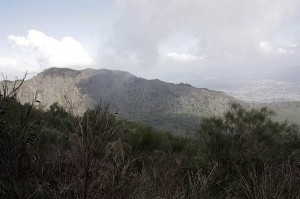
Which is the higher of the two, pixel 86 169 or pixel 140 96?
pixel 140 96

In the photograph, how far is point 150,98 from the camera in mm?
182500

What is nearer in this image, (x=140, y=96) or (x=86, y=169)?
(x=86, y=169)

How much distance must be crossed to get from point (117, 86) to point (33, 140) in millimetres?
188884

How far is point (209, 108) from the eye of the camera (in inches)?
6629

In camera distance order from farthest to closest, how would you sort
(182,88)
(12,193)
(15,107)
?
(182,88) → (15,107) → (12,193)

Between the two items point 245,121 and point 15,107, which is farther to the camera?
point 245,121

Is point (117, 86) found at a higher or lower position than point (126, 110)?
higher

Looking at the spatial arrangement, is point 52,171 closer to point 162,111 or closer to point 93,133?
point 93,133

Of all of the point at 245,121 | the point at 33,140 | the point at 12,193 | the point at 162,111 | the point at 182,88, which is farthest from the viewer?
the point at 182,88

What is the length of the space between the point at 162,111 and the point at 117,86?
3989 centimetres

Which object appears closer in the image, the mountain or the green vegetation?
the green vegetation

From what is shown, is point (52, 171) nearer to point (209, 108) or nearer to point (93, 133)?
point (93, 133)

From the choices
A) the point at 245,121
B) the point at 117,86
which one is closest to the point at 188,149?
the point at 245,121

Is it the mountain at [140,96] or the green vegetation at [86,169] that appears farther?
the mountain at [140,96]
